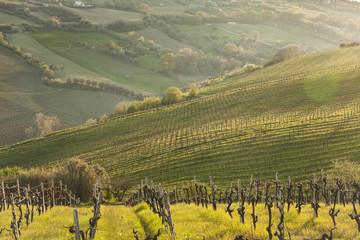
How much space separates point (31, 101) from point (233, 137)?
82465 mm

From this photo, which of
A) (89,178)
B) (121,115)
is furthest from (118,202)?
(121,115)

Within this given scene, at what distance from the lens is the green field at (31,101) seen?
325 feet

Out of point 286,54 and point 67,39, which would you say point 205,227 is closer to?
A: point 286,54

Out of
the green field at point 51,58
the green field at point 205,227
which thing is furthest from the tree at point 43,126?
the green field at point 205,227

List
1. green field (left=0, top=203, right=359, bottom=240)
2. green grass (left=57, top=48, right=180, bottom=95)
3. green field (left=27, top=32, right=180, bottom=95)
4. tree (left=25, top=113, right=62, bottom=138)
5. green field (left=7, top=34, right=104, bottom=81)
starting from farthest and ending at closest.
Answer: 1. green field (left=27, top=32, right=180, bottom=95)
2. green grass (left=57, top=48, right=180, bottom=95)
3. green field (left=7, top=34, right=104, bottom=81)
4. tree (left=25, top=113, right=62, bottom=138)
5. green field (left=0, top=203, right=359, bottom=240)

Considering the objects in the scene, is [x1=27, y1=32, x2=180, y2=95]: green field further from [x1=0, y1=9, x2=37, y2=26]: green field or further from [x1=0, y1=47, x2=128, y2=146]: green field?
[x1=0, y1=47, x2=128, y2=146]: green field

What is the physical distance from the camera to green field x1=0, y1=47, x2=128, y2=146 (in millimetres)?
98938

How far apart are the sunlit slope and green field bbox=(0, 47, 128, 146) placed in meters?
25.7

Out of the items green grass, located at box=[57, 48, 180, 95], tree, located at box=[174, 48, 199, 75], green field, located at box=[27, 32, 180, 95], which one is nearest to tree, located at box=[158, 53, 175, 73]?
tree, located at box=[174, 48, 199, 75]

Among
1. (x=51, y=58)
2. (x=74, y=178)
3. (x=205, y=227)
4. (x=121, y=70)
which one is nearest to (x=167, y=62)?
(x=121, y=70)

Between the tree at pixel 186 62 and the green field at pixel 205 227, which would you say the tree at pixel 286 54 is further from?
the green field at pixel 205 227

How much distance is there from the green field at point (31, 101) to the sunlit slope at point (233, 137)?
25.7 metres

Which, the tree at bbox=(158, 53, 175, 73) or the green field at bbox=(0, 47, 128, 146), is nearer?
the green field at bbox=(0, 47, 128, 146)

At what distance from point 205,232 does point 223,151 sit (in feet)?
122
